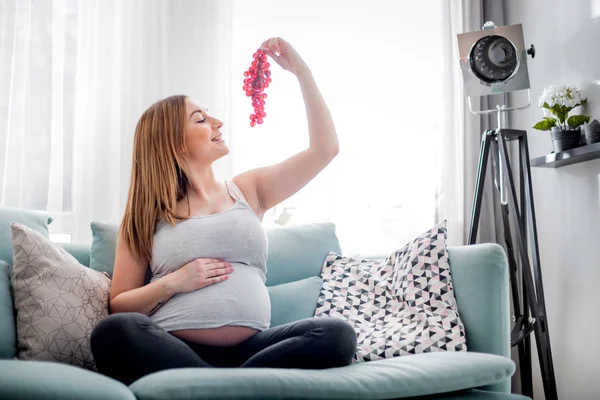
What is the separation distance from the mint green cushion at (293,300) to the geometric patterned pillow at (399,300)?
0.09 feet

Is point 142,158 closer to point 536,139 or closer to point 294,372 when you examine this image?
point 294,372

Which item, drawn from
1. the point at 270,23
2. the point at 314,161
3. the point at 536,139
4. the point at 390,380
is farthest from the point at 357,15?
the point at 390,380

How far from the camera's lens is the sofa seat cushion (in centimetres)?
113

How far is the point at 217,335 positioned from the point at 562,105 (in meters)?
1.70

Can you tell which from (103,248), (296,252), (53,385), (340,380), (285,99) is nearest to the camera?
(53,385)

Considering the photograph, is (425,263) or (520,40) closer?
(425,263)

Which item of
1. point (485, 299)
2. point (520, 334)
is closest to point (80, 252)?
point (485, 299)

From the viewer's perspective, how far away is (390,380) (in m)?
1.33

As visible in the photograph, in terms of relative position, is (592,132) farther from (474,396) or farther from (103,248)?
(103,248)

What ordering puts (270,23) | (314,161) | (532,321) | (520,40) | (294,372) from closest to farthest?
(294,372)
(314,161)
(532,321)
(520,40)
(270,23)

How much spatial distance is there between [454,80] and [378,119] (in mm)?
426

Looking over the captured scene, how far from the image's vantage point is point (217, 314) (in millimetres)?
1552

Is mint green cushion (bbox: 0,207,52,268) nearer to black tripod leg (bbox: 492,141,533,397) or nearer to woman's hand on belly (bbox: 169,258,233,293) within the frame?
woman's hand on belly (bbox: 169,258,233,293)

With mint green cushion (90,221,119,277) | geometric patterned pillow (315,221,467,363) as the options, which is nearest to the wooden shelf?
geometric patterned pillow (315,221,467,363)
